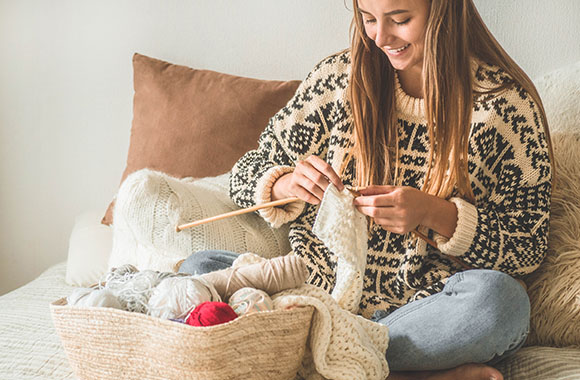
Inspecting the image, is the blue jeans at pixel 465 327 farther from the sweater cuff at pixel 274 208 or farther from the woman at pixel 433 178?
the sweater cuff at pixel 274 208

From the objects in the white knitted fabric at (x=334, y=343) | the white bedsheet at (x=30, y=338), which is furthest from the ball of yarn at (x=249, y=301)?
the white bedsheet at (x=30, y=338)

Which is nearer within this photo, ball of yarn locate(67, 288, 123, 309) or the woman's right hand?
ball of yarn locate(67, 288, 123, 309)

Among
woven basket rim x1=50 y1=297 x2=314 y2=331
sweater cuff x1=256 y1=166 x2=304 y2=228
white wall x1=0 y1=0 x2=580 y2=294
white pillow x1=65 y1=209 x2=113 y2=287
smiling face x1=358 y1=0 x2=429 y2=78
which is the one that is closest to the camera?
woven basket rim x1=50 y1=297 x2=314 y2=331

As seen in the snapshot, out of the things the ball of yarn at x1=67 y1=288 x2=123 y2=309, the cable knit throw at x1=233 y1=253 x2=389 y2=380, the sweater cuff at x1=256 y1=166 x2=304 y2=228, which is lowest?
the cable knit throw at x1=233 y1=253 x2=389 y2=380

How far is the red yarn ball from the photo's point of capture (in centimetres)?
81

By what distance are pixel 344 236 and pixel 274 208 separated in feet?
1.03

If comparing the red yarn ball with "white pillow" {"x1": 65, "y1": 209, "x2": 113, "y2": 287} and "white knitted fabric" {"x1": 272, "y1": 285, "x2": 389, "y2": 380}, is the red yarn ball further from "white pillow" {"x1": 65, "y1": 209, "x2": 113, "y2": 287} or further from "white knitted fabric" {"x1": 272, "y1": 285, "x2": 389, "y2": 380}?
"white pillow" {"x1": 65, "y1": 209, "x2": 113, "y2": 287}

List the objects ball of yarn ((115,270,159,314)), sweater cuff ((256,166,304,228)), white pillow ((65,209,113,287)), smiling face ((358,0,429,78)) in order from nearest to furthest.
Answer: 1. ball of yarn ((115,270,159,314))
2. smiling face ((358,0,429,78))
3. sweater cuff ((256,166,304,228))
4. white pillow ((65,209,113,287))

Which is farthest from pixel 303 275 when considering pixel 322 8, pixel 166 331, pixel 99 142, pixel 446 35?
pixel 99 142

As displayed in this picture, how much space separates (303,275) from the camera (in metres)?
0.96

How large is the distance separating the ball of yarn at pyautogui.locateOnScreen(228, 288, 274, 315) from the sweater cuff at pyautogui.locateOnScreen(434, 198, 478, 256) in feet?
1.20

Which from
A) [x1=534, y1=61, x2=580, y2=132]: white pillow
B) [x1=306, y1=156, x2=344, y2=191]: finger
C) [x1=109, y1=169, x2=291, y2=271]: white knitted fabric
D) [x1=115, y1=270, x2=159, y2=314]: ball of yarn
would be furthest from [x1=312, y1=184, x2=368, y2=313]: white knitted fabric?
[x1=534, y1=61, x2=580, y2=132]: white pillow

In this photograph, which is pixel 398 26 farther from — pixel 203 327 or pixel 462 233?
pixel 203 327

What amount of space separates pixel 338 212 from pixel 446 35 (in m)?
0.40
